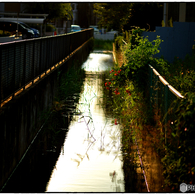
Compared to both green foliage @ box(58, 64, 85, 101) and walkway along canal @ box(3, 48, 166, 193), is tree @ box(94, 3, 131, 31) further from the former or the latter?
walkway along canal @ box(3, 48, 166, 193)

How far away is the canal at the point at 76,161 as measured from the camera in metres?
5.86

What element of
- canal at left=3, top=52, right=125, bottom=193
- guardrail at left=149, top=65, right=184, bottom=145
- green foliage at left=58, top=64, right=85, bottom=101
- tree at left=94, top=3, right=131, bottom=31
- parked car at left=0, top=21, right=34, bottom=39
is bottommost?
canal at left=3, top=52, right=125, bottom=193

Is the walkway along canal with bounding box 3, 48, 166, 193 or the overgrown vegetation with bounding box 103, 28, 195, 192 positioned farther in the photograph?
the walkway along canal with bounding box 3, 48, 166, 193

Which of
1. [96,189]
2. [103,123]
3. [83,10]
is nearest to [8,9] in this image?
[83,10]

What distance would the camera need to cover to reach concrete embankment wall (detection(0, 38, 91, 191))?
5902mm

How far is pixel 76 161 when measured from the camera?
6980mm

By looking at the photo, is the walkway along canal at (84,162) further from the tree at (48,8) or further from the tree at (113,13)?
the tree at (48,8)

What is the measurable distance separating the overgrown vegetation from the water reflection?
42cm

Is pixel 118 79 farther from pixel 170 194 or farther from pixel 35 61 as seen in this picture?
pixel 170 194

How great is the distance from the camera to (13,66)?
732cm

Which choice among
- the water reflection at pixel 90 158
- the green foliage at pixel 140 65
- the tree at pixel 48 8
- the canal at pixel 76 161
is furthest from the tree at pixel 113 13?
the canal at pixel 76 161

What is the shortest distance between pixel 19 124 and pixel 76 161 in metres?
1.14

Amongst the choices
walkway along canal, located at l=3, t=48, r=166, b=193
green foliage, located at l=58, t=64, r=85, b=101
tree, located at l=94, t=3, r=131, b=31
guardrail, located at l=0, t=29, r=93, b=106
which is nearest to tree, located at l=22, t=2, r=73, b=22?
tree, located at l=94, t=3, r=131, b=31

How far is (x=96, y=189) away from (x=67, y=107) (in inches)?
241
